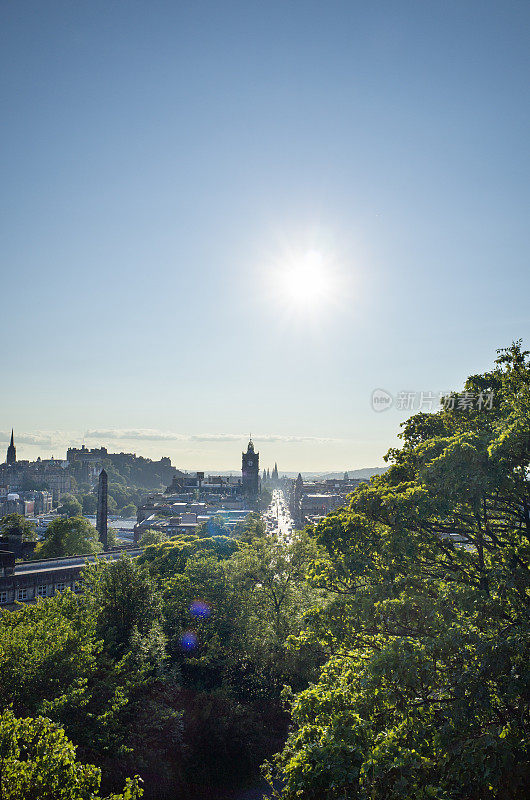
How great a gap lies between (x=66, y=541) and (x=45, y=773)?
57573mm

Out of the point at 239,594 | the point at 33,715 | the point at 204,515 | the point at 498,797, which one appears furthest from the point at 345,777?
the point at 204,515

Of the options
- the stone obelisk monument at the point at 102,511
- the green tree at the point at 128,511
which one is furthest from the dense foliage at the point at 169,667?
the green tree at the point at 128,511

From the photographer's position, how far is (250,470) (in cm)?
14688

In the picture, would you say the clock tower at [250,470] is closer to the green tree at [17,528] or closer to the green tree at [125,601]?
the green tree at [17,528]

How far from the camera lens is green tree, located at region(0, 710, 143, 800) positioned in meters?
9.75

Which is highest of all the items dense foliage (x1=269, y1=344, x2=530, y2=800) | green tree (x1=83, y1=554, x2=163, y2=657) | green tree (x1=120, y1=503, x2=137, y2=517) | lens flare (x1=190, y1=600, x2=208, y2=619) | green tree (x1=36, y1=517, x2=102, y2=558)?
dense foliage (x1=269, y1=344, x2=530, y2=800)

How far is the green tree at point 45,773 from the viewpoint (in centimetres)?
975

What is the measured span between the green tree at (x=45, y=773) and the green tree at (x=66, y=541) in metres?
53.8

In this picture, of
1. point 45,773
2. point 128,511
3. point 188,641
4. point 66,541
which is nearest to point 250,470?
point 128,511

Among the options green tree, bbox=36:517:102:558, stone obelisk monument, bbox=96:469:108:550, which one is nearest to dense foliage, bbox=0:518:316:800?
green tree, bbox=36:517:102:558

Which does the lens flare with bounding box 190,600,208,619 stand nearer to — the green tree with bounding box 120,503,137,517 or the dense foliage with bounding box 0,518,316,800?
the dense foliage with bounding box 0,518,316,800

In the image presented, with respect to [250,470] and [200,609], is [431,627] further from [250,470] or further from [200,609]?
[250,470]

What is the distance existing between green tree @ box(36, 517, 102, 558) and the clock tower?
3284 inches

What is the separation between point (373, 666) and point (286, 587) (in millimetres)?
19841
